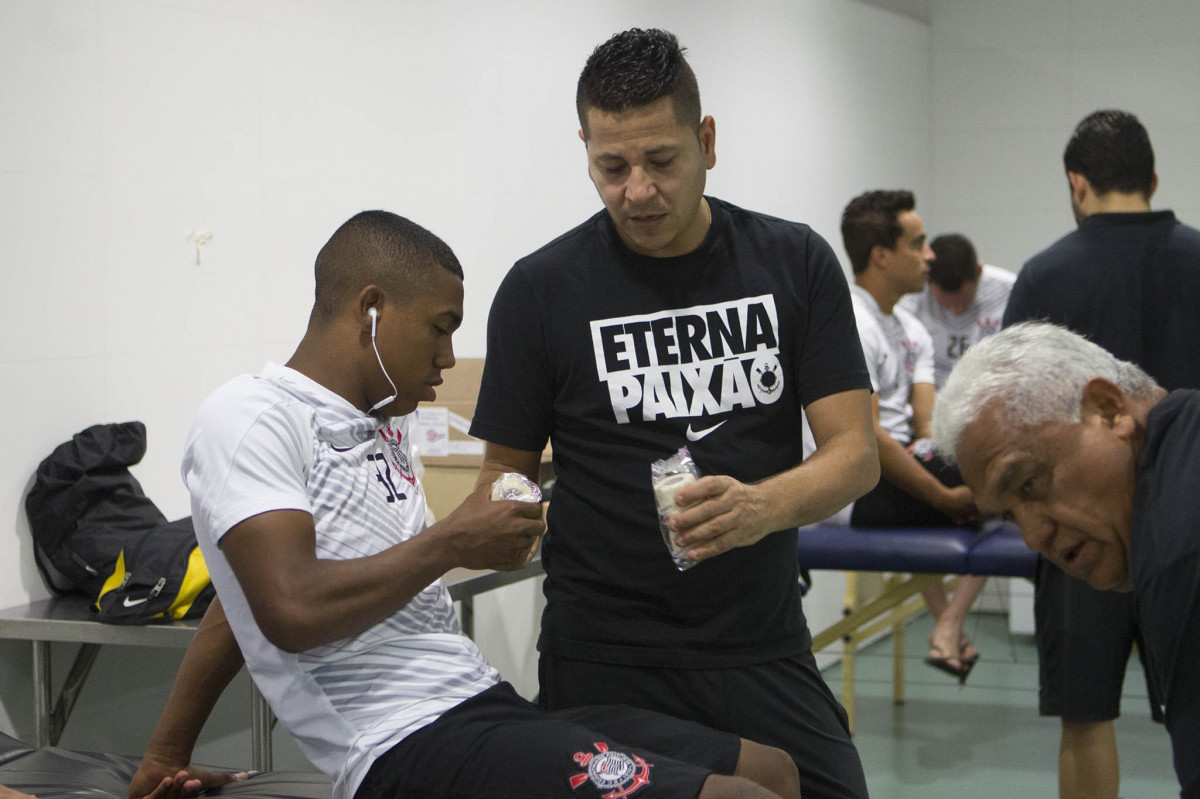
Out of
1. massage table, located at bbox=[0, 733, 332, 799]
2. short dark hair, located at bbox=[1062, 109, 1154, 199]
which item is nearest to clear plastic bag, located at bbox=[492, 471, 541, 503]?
massage table, located at bbox=[0, 733, 332, 799]

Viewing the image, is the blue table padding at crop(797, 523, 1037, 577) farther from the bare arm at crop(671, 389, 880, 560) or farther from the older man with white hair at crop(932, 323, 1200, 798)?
the older man with white hair at crop(932, 323, 1200, 798)

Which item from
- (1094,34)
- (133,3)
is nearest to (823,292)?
(133,3)

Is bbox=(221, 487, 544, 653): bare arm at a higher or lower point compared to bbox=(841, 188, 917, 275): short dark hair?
lower

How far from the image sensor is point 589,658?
1861 mm

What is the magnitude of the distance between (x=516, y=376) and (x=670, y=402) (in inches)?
9.4

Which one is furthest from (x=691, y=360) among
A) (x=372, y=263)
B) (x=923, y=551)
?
(x=923, y=551)

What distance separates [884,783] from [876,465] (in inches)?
104

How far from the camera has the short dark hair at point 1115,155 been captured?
10.3 ft

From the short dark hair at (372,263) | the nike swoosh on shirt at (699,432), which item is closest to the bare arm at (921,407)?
the nike swoosh on shirt at (699,432)

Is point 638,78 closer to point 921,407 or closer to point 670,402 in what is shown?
point 670,402

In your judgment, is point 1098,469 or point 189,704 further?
point 189,704

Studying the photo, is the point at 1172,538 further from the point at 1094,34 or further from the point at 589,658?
the point at 1094,34

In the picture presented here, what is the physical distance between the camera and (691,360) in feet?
6.00

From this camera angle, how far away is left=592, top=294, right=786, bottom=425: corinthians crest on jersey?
1.83 meters
